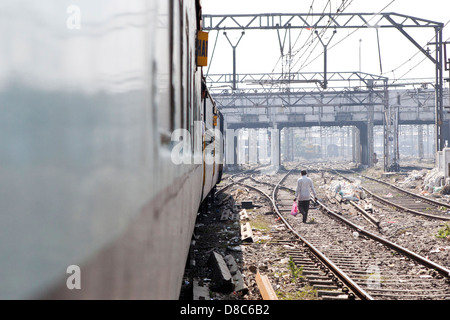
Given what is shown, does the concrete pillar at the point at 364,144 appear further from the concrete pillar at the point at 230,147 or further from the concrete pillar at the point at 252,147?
the concrete pillar at the point at 252,147

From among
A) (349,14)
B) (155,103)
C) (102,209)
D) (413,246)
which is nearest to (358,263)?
(413,246)

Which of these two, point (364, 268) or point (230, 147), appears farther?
point (230, 147)

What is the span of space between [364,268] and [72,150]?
7777mm

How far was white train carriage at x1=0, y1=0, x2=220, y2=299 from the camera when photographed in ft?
2.31

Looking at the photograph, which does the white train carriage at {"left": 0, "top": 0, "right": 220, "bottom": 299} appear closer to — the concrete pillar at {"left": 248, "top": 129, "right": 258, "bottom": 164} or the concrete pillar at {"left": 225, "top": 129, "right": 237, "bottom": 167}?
the concrete pillar at {"left": 225, "top": 129, "right": 237, "bottom": 167}

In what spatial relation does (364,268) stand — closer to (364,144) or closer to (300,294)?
(300,294)

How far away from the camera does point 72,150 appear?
0.86m

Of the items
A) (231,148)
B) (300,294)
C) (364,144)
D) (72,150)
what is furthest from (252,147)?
(72,150)

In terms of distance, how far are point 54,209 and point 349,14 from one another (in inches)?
780

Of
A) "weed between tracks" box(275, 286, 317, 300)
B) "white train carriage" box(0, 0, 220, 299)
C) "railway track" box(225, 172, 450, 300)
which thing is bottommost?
"weed between tracks" box(275, 286, 317, 300)

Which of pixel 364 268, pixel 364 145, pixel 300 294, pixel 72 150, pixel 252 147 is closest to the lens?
pixel 72 150

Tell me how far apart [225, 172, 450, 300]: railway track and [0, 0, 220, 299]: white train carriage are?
17.9 ft

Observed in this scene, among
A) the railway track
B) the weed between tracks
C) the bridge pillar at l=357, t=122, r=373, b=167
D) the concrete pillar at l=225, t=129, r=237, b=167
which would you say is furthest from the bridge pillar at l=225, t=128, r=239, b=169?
the weed between tracks

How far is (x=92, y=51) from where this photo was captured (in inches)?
37.1
